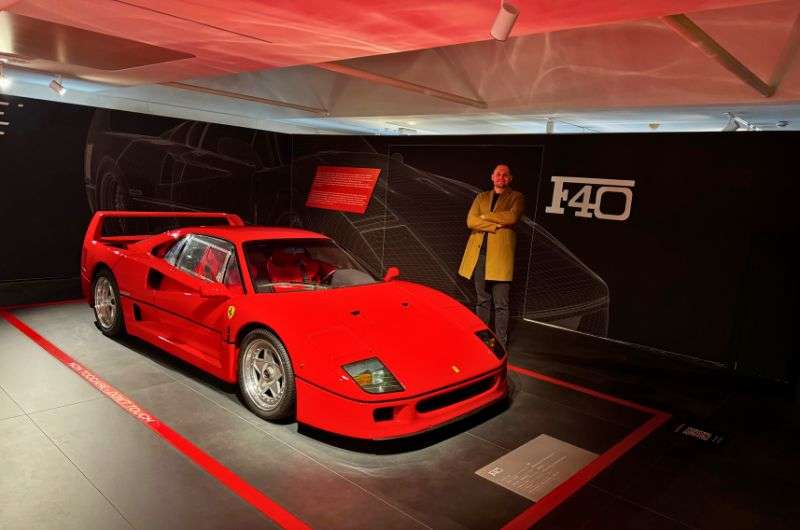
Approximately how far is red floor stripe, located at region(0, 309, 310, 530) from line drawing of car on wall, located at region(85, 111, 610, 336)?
11.8ft

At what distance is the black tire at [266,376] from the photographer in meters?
3.14

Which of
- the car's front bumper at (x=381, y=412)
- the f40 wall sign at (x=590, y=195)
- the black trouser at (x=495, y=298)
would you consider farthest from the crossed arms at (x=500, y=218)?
the car's front bumper at (x=381, y=412)

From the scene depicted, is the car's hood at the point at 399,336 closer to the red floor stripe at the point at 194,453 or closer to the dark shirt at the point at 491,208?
the red floor stripe at the point at 194,453

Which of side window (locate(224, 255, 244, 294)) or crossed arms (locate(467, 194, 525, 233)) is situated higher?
crossed arms (locate(467, 194, 525, 233))

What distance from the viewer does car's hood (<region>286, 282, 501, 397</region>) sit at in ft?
9.84

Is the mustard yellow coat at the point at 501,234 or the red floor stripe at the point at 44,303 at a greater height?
the mustard yellow coat at the point at 501,234

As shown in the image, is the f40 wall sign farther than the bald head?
Yes

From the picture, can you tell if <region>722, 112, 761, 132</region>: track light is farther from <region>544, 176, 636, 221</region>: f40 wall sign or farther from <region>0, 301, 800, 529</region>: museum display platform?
<region>0, 301, 800, 529</region>: museum display platform

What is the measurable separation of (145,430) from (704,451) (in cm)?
350

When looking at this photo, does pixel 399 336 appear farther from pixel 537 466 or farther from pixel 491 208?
pixel 491 208

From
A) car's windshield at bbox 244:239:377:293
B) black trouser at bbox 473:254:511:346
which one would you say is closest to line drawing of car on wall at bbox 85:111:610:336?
black trouser at bbox 473:254:511:346

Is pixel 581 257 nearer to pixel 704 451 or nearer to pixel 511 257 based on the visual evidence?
pixel 511 257

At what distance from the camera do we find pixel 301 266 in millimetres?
4105

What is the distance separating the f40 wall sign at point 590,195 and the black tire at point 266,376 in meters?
4.05
